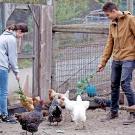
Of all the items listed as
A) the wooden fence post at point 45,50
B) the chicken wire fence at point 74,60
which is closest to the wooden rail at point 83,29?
the wooden fence post at point 45,50

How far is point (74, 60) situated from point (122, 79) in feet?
7.64

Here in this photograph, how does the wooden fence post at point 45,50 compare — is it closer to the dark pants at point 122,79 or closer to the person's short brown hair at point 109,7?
the dark pants at point 122,79

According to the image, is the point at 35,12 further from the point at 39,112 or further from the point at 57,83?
the point at 39,112

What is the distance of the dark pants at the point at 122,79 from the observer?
8.12 meters

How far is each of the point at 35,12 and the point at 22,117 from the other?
2.95m

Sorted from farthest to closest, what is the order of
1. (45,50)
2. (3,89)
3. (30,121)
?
(45,50) → (3,89) → (30,121)

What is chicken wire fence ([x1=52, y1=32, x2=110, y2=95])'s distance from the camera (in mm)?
10305

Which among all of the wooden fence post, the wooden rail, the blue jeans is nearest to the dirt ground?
the blue jeans

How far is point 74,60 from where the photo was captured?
33.9ft

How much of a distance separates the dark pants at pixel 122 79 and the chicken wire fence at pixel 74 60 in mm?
1783

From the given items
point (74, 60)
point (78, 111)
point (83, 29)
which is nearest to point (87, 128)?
point (78, 111)

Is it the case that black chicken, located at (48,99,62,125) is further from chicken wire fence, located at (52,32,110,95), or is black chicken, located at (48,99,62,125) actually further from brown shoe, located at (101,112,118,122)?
chicken wire fence, located at (52,32,110,95)

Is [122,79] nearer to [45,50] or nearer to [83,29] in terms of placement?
[83,29]

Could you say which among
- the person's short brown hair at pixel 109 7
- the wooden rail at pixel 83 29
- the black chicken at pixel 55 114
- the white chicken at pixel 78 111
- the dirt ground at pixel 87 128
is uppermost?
the person's short brown hair at pixel 109 7
